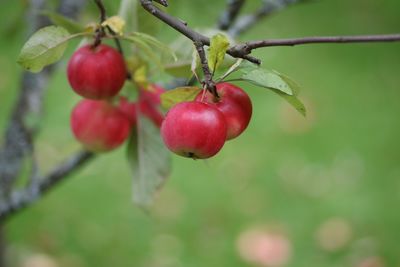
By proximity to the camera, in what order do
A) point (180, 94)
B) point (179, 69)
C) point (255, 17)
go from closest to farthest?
point (180, 94), point (179, 69), point (255, 17)

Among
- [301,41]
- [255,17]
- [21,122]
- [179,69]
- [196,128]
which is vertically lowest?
[196,128]

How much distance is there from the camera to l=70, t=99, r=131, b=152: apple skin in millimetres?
963

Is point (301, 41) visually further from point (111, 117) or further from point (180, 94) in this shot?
point (111, 117)

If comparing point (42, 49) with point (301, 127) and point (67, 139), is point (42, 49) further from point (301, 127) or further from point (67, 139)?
point (301, 127)

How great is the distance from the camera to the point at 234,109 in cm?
69

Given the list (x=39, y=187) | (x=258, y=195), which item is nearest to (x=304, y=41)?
(x=39, y=187)

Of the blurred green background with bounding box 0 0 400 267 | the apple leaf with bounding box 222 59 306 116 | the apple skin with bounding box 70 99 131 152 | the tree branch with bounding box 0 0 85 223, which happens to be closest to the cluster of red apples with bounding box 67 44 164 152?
the apple skin with bounding box 70 99 131 152

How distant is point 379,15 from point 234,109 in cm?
349

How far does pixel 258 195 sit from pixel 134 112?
1.74 metres

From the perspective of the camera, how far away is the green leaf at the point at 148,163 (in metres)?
0.98

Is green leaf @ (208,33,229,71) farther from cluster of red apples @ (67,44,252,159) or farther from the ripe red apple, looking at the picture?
the ripe red apple

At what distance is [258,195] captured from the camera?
2.69 metres

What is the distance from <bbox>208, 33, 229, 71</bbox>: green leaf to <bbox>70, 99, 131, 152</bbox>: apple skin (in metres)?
0.31

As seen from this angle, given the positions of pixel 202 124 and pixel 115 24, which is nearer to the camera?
pixel 202 124
